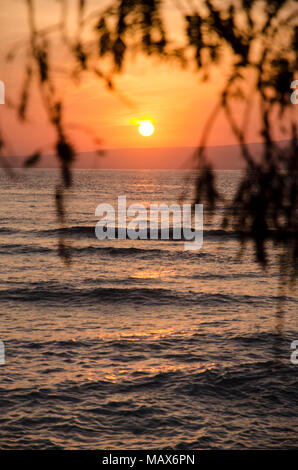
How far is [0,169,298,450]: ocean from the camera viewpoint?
9742 mm

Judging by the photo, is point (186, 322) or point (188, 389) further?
point (186, 322)

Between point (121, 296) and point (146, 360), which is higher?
point (121, 296)

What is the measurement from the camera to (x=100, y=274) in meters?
26.8

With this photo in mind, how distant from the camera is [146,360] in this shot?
13594 mm

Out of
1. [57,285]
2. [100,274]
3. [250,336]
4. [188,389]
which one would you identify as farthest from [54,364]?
[100,274]

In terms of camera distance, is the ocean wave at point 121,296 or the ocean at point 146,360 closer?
the ocean at point 146,360

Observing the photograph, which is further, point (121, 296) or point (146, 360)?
point (121, 296)

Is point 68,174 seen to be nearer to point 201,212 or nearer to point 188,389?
point 201,212

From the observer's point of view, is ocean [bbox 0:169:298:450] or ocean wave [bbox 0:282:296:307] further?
ocean wave [bbox 0:282:296:307]

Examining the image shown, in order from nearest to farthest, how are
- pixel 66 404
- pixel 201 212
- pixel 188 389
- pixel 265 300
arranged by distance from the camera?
pixel 201 212 < pixel 66 404 < pixel 188 389 < pixel 265 300

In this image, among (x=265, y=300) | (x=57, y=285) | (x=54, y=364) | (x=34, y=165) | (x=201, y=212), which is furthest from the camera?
(x=57, y=285)

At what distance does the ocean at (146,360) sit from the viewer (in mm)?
9742

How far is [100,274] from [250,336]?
42.2 feet
